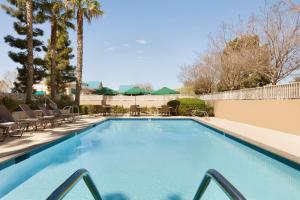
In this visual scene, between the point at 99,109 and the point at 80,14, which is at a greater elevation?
the point at 80,14

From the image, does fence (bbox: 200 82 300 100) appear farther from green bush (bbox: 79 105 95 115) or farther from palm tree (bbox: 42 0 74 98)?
palm tree (bbox: 42 0 74 98)

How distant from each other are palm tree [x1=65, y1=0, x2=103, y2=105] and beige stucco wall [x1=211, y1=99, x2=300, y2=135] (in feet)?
38.5

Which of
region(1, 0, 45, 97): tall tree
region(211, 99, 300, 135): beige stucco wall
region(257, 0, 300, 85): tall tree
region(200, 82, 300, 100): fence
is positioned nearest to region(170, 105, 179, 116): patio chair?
region(211, 99, 300, 135): beige stucco wall

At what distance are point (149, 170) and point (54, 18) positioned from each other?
16.7 meters

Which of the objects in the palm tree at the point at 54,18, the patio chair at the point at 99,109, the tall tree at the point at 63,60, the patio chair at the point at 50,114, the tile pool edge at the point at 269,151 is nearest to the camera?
the tile pool edge at the point at 269,151

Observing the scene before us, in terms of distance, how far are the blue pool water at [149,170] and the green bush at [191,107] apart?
9704mm

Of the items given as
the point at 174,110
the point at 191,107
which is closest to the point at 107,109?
the point at 174,110

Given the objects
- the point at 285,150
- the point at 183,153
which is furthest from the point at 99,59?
the point at 285,150

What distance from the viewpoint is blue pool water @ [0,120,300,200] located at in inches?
193

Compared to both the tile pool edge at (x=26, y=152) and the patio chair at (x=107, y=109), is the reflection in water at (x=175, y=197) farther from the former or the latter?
the patio chair at (x=107, y=109)

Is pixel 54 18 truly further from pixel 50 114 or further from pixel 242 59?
pixel 242 59

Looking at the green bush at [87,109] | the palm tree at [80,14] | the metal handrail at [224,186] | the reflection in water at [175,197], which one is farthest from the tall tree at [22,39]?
the metal handrail at [224,186]

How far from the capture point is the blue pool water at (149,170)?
193 inches

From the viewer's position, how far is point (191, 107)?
797 inches
